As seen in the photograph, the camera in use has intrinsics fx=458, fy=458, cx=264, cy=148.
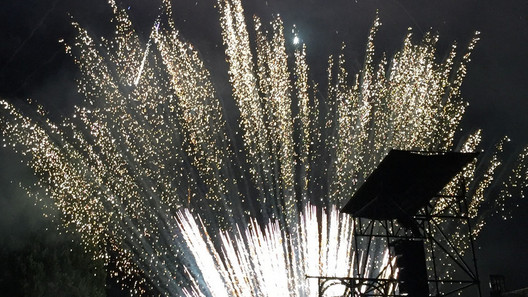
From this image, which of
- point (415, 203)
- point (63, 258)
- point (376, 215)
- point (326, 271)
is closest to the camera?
point (415, 203)

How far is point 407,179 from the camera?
9.08 metres

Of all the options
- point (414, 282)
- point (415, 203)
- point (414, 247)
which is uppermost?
point (415, 203)

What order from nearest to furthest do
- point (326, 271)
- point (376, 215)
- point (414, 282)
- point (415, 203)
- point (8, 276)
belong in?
point (414, 282) → point (415, 203) → point (376, 215) → point (326, 271) → point (8, 276)

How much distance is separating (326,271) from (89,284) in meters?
13.8

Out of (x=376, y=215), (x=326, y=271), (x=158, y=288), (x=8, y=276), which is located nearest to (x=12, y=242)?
(x=8, y=276)

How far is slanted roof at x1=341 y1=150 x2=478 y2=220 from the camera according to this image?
8.30 meters

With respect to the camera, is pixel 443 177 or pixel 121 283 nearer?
pixel 443 177

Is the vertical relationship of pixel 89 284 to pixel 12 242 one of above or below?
below

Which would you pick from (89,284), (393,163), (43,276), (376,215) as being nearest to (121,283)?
(89,284)

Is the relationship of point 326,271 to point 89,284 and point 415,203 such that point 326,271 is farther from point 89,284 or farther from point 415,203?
point 89,284

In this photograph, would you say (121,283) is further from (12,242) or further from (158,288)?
(12,242)

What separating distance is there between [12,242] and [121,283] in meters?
10.0

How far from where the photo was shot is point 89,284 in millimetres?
22672

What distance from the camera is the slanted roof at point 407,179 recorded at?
8305 millimetres
